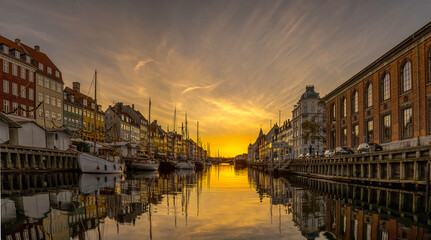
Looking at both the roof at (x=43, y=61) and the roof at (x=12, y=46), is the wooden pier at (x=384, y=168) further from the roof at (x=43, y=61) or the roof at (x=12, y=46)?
the roof at (x=43, y=61)

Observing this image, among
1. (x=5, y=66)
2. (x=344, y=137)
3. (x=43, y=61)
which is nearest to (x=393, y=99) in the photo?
(x=344, y=137)

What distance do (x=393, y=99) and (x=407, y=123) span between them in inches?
150

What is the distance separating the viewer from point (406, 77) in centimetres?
3709

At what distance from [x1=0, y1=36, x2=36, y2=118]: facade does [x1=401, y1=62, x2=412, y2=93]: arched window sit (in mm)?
54538

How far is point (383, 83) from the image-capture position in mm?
42812

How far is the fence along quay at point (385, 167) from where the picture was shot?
76.4 ft

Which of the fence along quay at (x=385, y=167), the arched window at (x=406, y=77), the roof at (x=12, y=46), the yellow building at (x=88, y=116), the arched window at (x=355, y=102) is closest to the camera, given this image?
the fence along quay at (x=385, y=167)

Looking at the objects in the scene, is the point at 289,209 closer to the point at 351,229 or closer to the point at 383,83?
the point at 351,229

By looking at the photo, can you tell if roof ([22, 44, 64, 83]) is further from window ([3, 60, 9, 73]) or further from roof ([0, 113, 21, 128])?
roof ([0, 113, 21, 128])

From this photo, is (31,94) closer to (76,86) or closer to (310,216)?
(76,86)

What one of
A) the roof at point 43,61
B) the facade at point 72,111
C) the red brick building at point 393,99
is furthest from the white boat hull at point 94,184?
the facade at point 72,111

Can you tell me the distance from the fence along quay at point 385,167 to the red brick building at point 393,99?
661cm

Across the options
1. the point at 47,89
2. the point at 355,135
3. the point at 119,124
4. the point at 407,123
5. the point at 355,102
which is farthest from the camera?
the point at 119,124

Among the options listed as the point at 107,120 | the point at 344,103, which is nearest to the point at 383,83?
the point at 344,103
